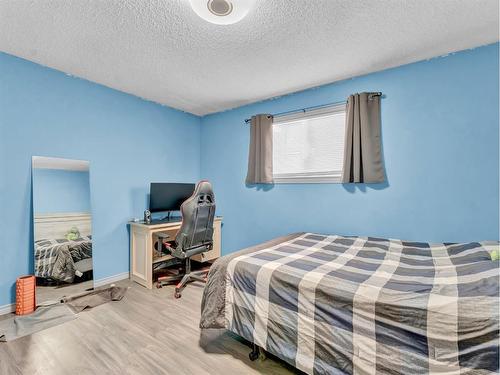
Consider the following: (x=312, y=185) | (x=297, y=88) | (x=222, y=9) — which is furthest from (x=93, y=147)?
(x=312, y=185)

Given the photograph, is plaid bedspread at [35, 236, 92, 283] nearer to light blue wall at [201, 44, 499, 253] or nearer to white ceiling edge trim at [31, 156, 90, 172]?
white ceiling edge trim at [31, 156, 90, 172]

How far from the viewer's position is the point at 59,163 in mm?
2566

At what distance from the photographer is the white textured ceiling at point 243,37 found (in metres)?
1.64

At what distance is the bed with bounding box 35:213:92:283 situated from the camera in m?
2.39

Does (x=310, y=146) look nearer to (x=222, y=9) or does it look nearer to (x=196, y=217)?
(x=196, y=217)

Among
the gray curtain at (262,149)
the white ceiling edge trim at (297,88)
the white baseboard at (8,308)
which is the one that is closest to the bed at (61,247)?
the white baseboard at (8,308)

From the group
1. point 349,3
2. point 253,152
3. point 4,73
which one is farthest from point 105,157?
point 349,3

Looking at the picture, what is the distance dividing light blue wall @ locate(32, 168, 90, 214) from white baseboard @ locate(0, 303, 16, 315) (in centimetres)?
89

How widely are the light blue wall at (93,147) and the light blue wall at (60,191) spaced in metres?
0.08

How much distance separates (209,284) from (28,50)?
8.70 ft

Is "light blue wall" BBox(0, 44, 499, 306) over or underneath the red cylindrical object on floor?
over

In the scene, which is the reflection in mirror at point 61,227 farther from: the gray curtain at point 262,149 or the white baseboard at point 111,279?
the gray curtain at point 262,149

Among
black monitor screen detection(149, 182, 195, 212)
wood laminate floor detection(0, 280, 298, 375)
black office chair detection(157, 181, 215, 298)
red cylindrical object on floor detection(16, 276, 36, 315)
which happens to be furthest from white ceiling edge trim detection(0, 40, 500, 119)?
wood laminate floor detection(0, 280, 298, 375)

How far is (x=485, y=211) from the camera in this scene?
203 cm
